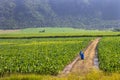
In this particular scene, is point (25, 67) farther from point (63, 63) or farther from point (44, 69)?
point (63, 63)

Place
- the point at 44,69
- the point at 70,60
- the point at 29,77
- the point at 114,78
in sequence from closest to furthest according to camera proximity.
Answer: the point at 114,78
the point at 29,77
the point at 44,69
the point at 70,60

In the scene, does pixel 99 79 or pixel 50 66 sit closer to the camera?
pixel 99 79

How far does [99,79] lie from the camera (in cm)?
2098

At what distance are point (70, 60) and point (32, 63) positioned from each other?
5.54 meters

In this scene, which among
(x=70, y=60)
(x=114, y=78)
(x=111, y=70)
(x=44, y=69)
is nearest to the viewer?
(x=114, y=78)

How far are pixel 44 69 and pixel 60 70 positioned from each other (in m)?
1.50

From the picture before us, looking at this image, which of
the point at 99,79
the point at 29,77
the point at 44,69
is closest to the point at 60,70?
the point at 44,69

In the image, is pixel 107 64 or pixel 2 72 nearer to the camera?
pixel 2 72

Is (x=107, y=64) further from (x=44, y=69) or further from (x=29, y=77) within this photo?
(x=29, y=77)

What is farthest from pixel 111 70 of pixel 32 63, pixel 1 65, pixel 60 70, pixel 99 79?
pixel 1 65

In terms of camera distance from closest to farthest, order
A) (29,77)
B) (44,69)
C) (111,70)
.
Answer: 1. (29,77)
2. (111,70)
3. (44,69)

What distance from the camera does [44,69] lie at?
29.4 m

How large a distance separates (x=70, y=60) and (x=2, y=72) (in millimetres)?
10505

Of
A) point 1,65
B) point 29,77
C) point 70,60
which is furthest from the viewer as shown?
point 70,60
